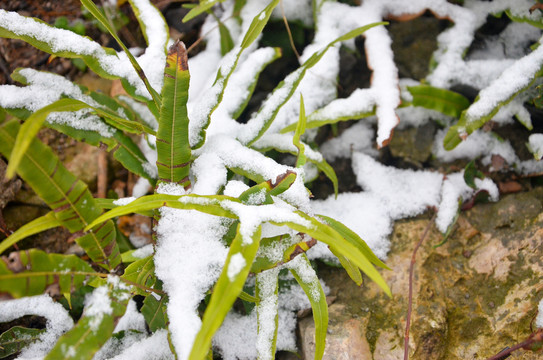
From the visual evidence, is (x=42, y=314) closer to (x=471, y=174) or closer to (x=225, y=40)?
(x=225, y=40)

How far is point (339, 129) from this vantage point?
1149mm

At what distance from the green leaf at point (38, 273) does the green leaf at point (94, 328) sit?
0.05 metres

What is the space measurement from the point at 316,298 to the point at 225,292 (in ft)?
0.78

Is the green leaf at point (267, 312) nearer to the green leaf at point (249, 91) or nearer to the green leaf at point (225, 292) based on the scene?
the green leaf at point (225, 292)

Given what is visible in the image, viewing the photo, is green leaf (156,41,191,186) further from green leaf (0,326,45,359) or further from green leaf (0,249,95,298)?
green leaf (0,326,45,359)

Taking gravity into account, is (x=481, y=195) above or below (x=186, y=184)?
below

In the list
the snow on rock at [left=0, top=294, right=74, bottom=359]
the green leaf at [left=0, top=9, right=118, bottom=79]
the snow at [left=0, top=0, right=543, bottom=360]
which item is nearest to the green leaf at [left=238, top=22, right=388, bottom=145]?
the snow at [left=0, top=0, right=543, bottom=360]

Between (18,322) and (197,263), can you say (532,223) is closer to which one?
(197,263)

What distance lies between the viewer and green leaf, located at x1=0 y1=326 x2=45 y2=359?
2.67ft

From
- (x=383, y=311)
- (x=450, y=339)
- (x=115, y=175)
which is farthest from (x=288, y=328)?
(x=115, y=175)

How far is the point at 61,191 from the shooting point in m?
0.60

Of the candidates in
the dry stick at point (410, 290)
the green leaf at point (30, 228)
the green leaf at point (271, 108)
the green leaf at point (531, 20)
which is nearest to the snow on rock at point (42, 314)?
the green leaf at point (30, 228)

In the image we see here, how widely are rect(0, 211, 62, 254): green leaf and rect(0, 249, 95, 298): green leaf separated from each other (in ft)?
0.12

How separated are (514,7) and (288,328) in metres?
1.01
